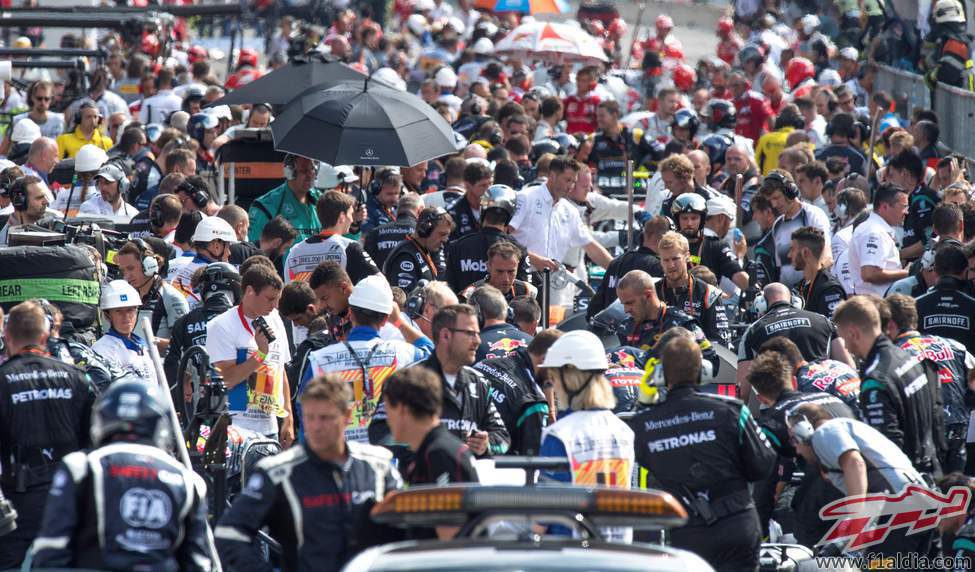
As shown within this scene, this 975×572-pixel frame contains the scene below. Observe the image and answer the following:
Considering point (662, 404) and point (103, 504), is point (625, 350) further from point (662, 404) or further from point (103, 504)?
point (103, 504)

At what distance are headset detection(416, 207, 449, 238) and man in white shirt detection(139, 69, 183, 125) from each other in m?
9.31

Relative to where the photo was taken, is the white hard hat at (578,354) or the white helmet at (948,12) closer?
the white hard hat at (578,354)

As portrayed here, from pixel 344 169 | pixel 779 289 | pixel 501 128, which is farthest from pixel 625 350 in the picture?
pixel 501 128

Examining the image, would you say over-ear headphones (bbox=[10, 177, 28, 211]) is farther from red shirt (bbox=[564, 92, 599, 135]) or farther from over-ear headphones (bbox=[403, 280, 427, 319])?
red shirt (bbox=[564, 92, 599, 135])

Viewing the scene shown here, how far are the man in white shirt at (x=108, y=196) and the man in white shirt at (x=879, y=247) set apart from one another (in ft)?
20.1

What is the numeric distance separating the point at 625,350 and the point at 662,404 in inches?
90.2

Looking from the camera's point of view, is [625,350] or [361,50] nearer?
[625,350]

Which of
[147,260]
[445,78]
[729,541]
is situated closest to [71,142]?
[445,78]

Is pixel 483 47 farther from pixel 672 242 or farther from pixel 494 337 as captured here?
pixel 494 337

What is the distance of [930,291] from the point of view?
1091cm

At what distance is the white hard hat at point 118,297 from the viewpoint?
9.33m

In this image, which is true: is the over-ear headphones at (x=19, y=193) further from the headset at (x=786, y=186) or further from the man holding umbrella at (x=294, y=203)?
the headset at (x=786, y=186)

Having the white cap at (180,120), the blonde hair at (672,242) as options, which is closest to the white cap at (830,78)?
the white cap at (180,120)

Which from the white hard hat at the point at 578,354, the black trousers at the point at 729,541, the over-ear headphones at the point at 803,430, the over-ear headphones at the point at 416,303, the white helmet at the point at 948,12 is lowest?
the black trousers at the point at 729,541
